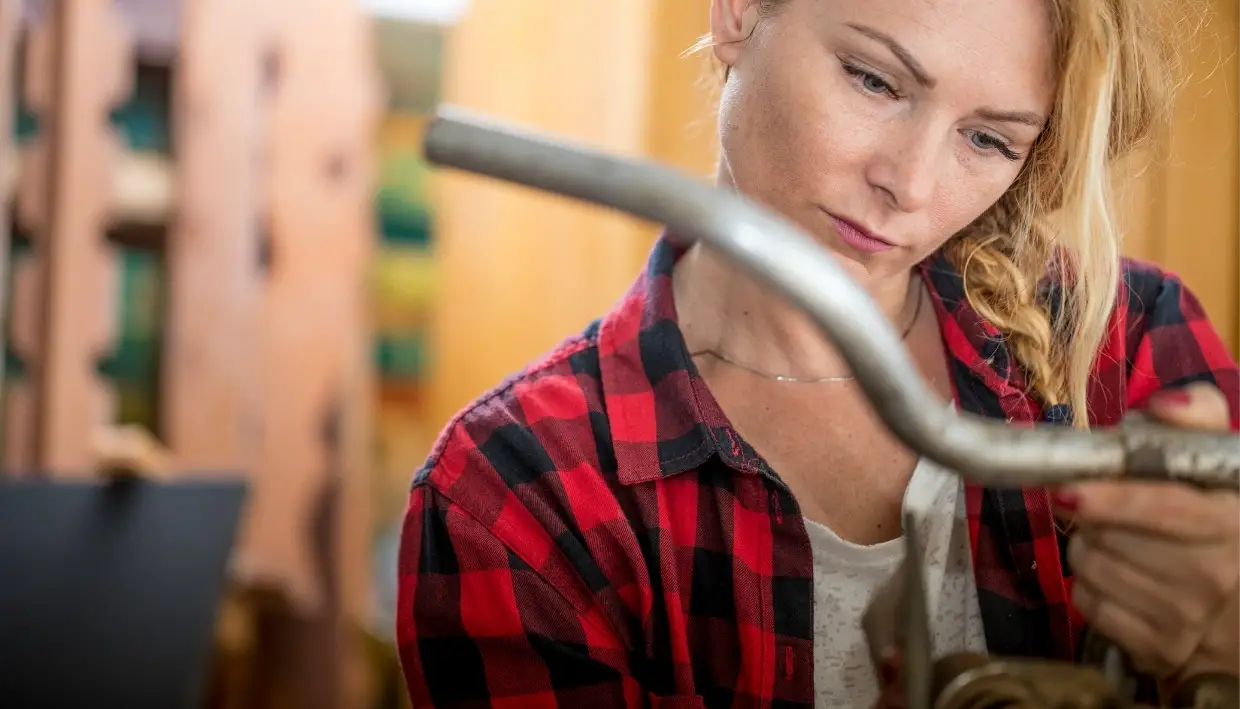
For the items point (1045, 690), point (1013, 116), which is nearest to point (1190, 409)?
point (1045, 690)

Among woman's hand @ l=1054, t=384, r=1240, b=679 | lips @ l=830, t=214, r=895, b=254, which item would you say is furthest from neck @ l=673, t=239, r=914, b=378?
woman's hand @ l=1054, t=384, r=1240, b=679

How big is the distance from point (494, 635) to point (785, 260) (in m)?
0.41

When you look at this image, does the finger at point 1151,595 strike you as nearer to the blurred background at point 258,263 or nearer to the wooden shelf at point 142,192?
the blurred background at point 258,263

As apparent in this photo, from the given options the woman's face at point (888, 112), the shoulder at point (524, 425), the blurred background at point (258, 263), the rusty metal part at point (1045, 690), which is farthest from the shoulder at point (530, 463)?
the blurred background at point (258, 263)

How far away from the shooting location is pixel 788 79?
60cm

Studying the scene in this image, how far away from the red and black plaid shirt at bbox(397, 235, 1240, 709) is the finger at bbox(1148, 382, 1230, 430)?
236 millimetres

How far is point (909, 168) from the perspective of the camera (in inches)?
22.3

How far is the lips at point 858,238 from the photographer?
0.60 m

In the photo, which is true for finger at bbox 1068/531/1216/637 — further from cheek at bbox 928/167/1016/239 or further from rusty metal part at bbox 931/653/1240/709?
cheek at bbox 928/167/1016/239

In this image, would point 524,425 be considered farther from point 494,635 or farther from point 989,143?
point 989,143

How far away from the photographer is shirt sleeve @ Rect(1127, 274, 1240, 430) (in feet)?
2.35

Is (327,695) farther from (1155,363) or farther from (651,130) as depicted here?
(1155,363)

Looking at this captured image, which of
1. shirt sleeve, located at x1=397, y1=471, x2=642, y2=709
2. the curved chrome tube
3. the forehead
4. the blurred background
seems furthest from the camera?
the blurred background

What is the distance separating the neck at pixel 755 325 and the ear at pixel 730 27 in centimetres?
14
